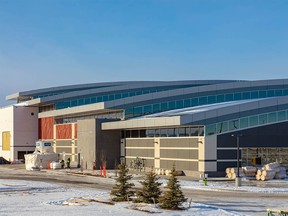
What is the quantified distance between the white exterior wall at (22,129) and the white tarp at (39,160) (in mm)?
18297


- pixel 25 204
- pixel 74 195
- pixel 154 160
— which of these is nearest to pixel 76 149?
pixel 154 160

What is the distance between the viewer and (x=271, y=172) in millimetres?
52312

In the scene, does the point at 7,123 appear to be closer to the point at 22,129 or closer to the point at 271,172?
the point at 22,129

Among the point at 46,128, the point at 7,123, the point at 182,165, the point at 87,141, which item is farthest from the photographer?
the point at 7,123

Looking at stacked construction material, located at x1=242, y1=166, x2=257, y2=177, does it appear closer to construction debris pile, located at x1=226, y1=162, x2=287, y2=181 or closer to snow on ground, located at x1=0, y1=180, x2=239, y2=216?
construction debris pile, located at x1=226, y1=162, x2=287, y2=181

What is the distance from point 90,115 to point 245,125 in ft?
104

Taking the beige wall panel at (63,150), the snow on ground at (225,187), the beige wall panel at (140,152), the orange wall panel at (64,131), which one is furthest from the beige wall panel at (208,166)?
the beige wall panel at (63,150)

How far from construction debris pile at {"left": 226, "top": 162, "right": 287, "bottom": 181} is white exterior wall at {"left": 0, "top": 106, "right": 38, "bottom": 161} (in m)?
49.3

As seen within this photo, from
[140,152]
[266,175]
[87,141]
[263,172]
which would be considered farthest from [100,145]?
[266,175]

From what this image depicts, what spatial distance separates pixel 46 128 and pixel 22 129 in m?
5.38

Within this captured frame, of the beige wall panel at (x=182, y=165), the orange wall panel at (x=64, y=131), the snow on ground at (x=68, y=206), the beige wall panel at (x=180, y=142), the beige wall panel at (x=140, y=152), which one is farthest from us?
the orange wall panel at (x=64, y=131)

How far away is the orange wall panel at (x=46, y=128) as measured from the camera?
90000mm

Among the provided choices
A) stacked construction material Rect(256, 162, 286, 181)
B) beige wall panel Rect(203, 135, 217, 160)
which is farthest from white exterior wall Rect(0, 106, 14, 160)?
stacked construction material Rect(256, 162, 286, 181)

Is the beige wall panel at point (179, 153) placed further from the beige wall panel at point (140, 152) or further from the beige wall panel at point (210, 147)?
the beige wall panel at point (140, 152)
